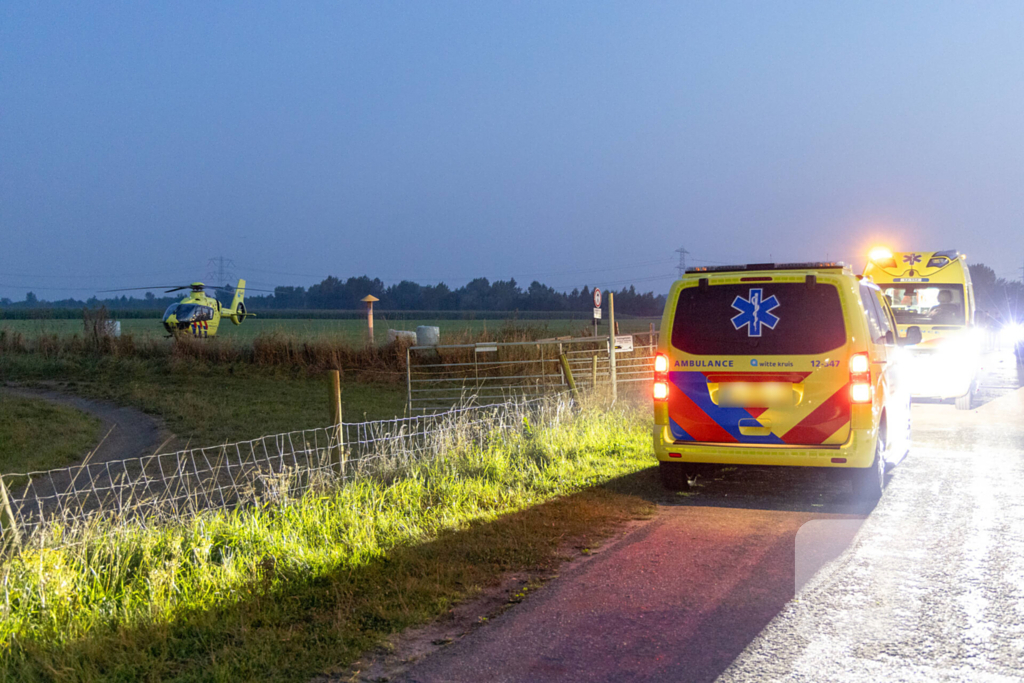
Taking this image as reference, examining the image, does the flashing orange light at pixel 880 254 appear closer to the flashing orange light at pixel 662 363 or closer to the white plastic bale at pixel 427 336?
the flashing orange light at pixel 662 363

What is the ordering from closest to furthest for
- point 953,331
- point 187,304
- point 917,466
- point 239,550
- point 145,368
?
point 239,550 < point 917,466 < point 953,331 < point 145,368 < point 187,304

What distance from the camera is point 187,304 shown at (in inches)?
1592

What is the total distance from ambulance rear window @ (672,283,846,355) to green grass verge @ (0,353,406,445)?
18.8 feet

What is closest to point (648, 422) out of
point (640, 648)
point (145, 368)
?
point (640, 648)

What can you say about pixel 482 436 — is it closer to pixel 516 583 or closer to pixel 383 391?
pixel 516 583

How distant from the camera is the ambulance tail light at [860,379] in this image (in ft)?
22.4

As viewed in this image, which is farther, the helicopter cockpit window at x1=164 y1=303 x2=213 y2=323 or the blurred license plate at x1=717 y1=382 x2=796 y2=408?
the helicopter cockpit window at x1=164 y1=303 x2=213 y2=323

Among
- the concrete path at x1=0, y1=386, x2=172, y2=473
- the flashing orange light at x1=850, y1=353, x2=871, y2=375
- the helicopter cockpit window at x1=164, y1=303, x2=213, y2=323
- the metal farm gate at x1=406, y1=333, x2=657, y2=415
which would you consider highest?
the helicopter cockpit window at x1=164, y1=303, x2=213, y2=323

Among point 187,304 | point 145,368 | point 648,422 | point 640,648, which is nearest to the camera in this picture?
point 640,648

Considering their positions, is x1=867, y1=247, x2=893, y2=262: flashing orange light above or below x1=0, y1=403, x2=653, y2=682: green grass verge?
above

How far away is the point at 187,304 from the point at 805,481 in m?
37.6

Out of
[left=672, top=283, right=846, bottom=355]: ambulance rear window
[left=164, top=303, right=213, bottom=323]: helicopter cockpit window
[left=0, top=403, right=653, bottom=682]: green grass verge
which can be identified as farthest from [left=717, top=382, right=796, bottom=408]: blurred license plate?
[left=164, top=303, right=213, bottom=323]: helicopter cockpit window

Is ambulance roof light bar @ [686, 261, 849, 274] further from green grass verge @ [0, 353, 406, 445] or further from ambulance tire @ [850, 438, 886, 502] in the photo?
green grass verge @ [0, 353, 406, 445]

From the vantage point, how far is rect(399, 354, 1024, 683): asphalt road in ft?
12.5
